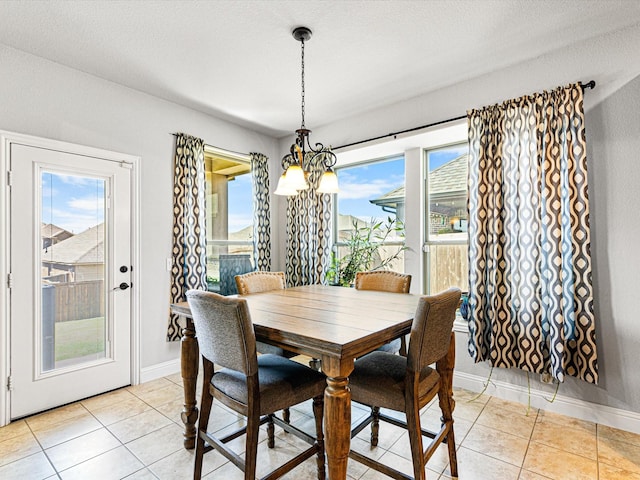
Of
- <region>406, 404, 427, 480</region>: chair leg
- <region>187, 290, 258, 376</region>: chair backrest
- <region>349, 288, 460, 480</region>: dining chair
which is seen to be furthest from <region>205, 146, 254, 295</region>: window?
<region>406, 404, 427, 480</region>: chair leg

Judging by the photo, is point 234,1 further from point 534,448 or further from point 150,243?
point 534,448

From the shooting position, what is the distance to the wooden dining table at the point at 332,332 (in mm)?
1412

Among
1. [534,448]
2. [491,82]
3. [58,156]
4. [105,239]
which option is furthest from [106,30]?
[534,448]

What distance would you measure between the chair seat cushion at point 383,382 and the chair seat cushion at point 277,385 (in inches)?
8.1

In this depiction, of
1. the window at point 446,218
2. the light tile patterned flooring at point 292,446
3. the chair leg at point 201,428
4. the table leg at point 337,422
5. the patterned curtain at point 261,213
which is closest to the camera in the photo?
the table leg at point 337,422

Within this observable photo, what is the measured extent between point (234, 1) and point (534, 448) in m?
3.25

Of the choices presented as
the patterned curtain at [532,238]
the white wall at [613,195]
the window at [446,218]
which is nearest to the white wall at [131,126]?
the window at [446,218]

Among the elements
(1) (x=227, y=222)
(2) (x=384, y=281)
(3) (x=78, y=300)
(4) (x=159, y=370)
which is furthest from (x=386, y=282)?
(3) (x=78, y=300)

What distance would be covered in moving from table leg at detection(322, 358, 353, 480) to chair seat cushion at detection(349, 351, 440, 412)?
0.26m

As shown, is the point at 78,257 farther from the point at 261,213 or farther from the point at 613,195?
the point at 613,195

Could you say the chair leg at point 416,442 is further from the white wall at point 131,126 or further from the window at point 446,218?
the white wall at point 131,126

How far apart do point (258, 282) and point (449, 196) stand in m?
2.06

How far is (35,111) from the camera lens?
8.52ft

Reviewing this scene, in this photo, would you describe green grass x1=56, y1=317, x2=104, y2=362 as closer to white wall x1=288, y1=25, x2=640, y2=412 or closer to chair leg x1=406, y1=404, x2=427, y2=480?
A: chair leg x1=406, y1=404, x2=427, y2=480
